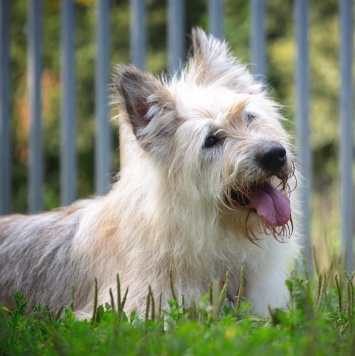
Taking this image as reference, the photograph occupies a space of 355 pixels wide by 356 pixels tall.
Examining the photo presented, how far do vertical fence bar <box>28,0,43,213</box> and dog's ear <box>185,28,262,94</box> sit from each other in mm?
2568

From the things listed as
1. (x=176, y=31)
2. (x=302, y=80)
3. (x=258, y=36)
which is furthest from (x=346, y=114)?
(x=176, y=31)

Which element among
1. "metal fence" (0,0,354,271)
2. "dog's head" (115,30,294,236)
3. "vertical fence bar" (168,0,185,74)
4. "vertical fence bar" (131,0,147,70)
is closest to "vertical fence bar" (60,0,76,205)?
"metal fence" (0,0,354,271)

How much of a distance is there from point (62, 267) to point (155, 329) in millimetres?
1682

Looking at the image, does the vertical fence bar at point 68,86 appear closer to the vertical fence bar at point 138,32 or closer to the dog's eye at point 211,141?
the vertical fence bar at point 138,32

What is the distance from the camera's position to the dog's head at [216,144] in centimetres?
329

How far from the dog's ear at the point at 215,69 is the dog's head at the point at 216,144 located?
189 mm

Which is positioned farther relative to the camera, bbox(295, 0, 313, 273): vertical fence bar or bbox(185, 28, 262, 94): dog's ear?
bbox(295, 0, 313, 273): vertical fence bar

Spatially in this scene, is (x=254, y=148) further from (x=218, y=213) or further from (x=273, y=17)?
(x=273, y=17)

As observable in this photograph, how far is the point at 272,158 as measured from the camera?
3.21m

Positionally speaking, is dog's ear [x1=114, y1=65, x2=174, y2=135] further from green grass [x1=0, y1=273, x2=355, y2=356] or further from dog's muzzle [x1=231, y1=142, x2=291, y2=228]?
green grass [x1=0, y1=273, x2=355, y2=356]

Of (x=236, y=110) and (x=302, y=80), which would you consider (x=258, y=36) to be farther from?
(x=236, y=110)

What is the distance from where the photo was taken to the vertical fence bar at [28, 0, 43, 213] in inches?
246

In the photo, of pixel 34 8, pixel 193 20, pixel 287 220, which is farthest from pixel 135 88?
pixel 193 20

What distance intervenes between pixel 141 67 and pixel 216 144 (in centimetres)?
252
